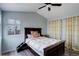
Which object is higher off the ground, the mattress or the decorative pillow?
the decorative pillow

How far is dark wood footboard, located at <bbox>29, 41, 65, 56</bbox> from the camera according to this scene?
62.8 inches

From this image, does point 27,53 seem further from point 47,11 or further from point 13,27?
point 47,11

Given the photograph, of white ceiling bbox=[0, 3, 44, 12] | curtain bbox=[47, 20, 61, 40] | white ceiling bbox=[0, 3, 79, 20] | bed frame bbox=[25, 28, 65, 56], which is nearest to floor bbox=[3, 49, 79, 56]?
bed frame bbox=[25, 28, 65, 56]

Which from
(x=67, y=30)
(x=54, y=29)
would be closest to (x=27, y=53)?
(x=54, y=29)

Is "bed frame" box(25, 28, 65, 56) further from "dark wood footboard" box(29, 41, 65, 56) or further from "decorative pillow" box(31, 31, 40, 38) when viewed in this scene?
"decorative pillow" box(31, 31, 40, 38)

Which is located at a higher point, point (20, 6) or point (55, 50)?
point (20, 6)

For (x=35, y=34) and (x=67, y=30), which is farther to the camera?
(x=35, y=34)


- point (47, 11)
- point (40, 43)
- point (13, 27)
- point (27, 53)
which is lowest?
point (27, 53)

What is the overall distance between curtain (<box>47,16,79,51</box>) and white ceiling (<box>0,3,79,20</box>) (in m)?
0.10

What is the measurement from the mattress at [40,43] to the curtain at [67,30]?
0.44 ft

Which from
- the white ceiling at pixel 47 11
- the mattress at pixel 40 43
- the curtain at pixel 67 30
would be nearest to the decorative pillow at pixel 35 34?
the mattress at pixel 40 43

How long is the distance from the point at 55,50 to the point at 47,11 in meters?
0.73

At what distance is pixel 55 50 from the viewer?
5.42 ft

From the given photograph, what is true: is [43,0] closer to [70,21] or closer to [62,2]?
[62,2]
